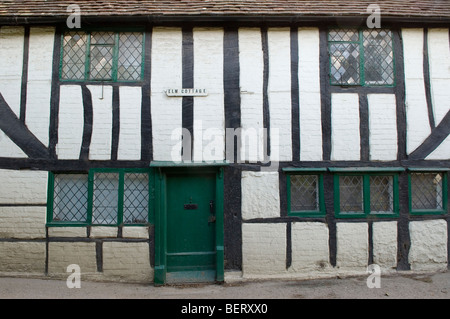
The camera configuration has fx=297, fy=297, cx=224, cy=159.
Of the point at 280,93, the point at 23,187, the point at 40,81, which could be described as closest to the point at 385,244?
the point at 280,93

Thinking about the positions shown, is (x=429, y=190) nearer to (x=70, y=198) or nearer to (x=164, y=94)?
(x=164, y=94)

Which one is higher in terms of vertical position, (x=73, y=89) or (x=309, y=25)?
(x=309, y=25)

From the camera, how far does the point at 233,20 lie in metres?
5.57

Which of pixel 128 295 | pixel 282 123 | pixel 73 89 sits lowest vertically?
pixel 128 295

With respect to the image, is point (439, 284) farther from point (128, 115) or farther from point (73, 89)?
point (73, 89)

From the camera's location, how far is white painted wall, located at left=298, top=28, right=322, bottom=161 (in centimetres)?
559

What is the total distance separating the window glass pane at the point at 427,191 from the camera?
571cm

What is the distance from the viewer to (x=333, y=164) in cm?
558

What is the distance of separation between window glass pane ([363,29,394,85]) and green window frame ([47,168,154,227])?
4.66 metres

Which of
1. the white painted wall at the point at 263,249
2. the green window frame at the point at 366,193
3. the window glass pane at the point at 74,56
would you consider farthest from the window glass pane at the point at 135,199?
the green window frame at the point at 366,193

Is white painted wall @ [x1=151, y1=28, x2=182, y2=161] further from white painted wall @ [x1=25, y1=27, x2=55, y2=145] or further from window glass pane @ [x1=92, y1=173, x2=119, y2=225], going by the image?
white painted wall @ [x1=25, y1=27, x2=55, y2=145]

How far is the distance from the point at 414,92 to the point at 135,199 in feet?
18.6

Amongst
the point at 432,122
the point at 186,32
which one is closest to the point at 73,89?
the point at 186,32

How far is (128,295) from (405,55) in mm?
6637
